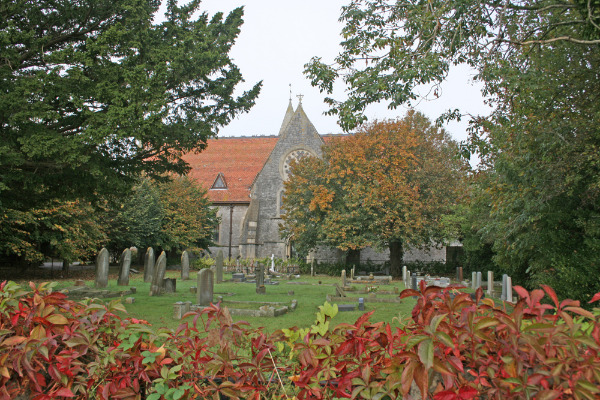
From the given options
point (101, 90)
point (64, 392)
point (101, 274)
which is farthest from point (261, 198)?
point (64, 392)

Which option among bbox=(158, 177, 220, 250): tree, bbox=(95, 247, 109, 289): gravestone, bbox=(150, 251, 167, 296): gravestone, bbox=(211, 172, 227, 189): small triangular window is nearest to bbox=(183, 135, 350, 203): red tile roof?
bbox=(211, 172, 227, 189): small triangular window

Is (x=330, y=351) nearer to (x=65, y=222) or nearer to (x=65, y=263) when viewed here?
(x=65, y=222)

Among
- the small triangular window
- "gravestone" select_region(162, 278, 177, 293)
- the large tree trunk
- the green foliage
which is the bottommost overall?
"gravestone" select_region(162, 278, 177, 293)

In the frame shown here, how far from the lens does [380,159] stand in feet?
92.3

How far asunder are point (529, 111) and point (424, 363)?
9.87 meters

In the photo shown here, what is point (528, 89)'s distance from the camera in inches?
338

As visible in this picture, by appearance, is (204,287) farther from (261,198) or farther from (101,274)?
(261,198)

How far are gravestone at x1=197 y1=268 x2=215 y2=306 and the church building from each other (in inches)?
866

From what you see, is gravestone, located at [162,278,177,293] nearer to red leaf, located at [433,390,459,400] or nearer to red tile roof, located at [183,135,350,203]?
red leaf, located at [433,390,459,400]

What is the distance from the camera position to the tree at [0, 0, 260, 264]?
8.94 metres


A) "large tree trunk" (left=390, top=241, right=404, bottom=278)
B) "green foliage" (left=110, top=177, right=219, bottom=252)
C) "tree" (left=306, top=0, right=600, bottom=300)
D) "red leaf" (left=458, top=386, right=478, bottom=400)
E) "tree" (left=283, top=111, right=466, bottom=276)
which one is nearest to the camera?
"red leaf" (left=458, top=386, right=478, bottom=400)

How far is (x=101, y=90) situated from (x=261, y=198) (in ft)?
98.2

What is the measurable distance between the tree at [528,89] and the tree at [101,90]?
145 inches

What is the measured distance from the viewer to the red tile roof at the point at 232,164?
4234cm
